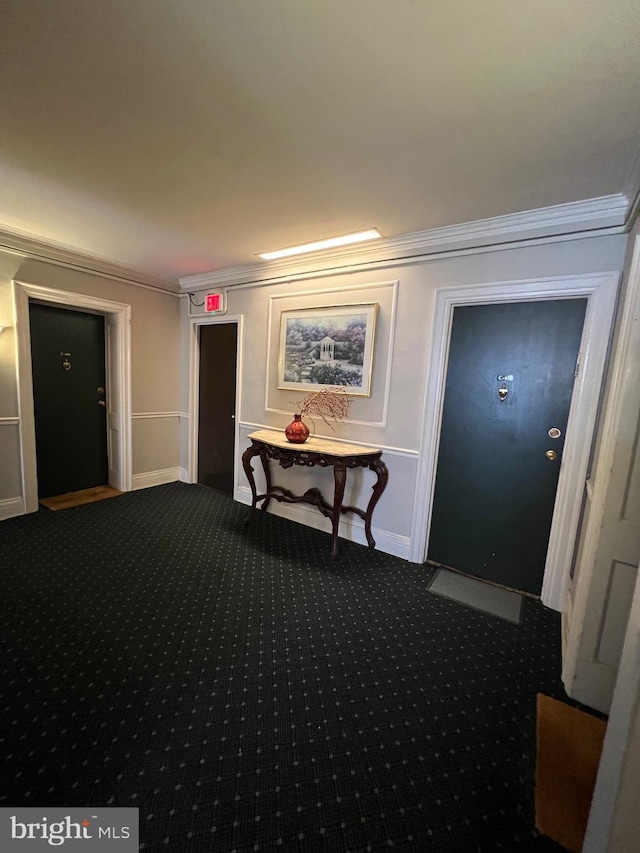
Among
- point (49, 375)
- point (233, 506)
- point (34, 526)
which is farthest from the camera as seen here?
point (233, 506)

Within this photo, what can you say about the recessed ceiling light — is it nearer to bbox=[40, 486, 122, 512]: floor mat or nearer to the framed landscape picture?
the framed landscape picture

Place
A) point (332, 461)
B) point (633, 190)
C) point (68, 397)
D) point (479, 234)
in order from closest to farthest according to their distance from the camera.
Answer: point (633, 190) < point (479, 234) < point (332, 461) < point (68, 397)

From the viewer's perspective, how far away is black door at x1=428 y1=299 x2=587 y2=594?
211 cm

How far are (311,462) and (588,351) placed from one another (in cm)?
191

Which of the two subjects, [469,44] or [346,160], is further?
[346,160]

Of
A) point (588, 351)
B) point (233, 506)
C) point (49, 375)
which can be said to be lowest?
point (233, 506)

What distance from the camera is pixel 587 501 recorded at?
76.0 inches

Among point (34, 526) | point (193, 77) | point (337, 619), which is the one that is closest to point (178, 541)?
point (34, 526)

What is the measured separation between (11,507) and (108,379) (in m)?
1.52

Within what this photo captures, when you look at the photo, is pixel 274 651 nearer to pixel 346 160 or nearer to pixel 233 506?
pixel 233 506

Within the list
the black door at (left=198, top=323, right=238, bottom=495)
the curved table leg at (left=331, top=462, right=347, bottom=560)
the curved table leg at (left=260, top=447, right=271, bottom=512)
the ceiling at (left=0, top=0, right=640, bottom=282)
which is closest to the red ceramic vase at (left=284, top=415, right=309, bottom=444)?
the curved table leg at (left=331, top=462, right=347, bottom=560)

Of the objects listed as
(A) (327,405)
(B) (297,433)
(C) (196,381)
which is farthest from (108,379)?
(A) (327,405)

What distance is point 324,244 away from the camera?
2.69 meters

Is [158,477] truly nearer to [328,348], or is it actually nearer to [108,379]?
[108,379]
